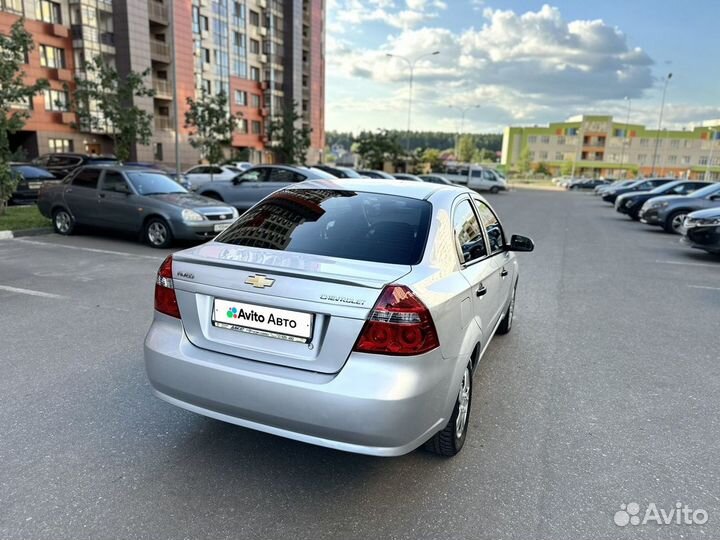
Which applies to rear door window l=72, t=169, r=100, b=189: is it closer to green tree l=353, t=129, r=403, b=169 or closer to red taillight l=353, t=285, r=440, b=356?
red taillight l=353, t=285, r=440, b=356

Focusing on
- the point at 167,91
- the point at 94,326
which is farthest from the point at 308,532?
the point at 167,91

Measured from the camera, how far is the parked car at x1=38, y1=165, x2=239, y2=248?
9.84 m

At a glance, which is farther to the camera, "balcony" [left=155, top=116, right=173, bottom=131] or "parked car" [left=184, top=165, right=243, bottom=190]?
"balcony" [left=155, top=116, right=173, bottom=131]

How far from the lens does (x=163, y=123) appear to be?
42875 mm

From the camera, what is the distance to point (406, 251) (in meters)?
2.90

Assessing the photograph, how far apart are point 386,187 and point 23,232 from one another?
10388 millimetres

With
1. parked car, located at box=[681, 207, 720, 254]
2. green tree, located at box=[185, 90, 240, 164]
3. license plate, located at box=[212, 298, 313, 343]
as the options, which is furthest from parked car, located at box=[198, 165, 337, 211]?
green tree, located at box=[185, 90, 240, 164]

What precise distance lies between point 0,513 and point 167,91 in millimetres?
46439

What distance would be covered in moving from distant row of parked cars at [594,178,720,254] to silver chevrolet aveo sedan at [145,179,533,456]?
9376 mm

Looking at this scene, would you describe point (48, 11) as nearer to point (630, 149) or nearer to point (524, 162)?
point (524, 162)

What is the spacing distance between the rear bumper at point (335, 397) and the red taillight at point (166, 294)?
0.92 ft

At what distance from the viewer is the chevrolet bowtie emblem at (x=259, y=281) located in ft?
8.47

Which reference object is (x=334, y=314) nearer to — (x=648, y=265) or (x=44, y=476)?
(x=44, y=476)

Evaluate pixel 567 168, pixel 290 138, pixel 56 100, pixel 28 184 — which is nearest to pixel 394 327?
pixel 28 184
